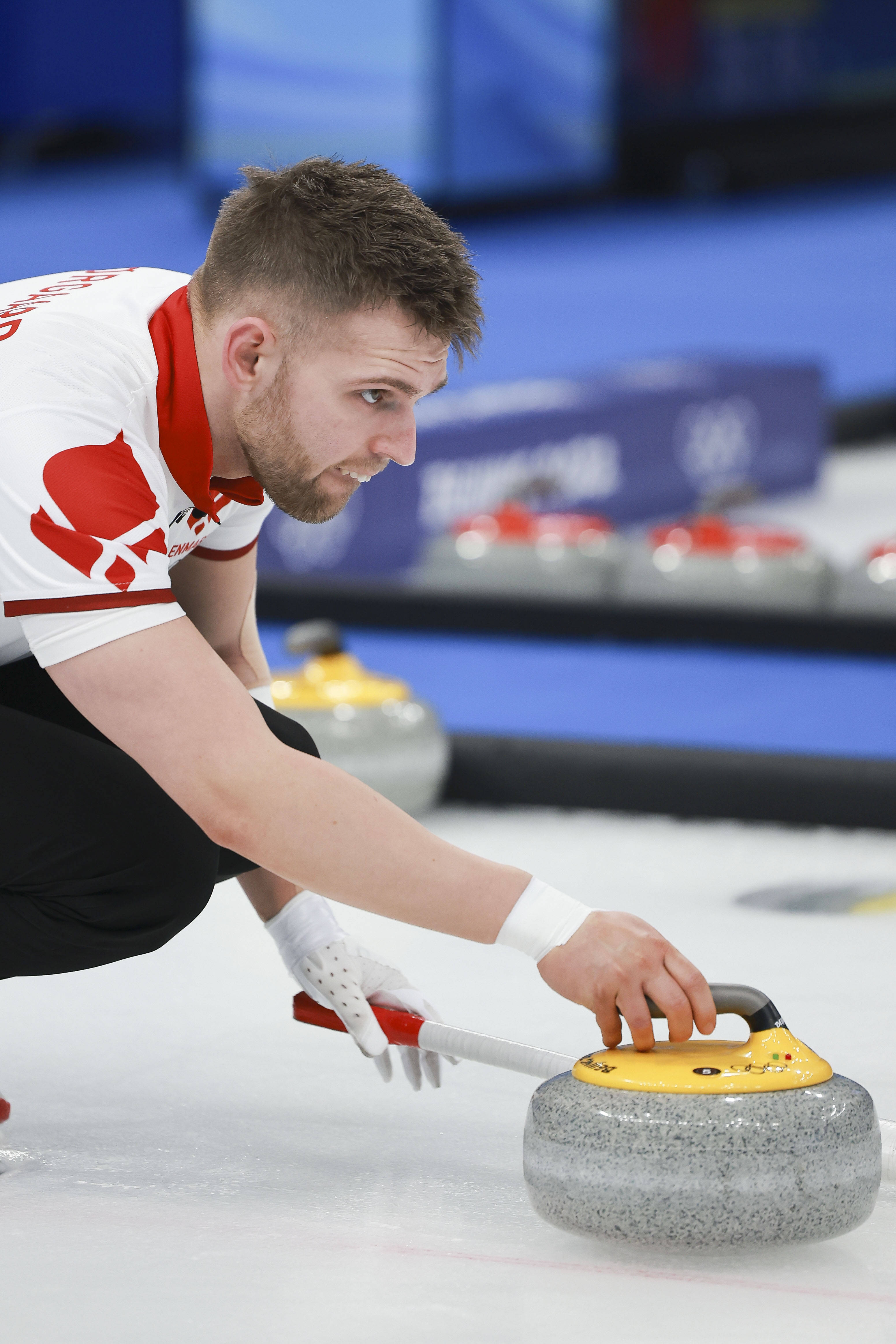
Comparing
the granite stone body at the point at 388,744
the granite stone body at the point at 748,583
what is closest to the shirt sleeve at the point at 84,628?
the granite stone body at the point at 388,744

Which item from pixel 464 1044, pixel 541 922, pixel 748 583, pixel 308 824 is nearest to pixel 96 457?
pixel 308 824

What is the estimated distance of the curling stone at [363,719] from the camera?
2.55m

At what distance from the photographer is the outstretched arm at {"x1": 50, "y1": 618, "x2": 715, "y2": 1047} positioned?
1.27 m

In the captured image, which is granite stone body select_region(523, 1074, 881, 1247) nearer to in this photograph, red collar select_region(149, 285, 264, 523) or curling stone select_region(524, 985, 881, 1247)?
curling stone select_region(524, 985, 881, 1247)

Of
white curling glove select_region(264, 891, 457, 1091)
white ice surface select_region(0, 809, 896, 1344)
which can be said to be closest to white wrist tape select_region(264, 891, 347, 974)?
white curling glove select_region(264, 891, 457, 1091)

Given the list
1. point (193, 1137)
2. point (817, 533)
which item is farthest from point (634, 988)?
point (817, 533)

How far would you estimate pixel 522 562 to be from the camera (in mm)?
3822

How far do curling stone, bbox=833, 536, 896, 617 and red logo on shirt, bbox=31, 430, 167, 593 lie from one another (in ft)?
8.00

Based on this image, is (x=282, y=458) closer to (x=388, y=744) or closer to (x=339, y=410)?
(x=339, y=410)

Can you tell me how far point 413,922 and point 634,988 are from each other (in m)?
0.16

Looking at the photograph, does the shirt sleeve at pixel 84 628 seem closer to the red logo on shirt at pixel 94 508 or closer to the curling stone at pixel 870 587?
the red logo on shirt at pixel 94 508

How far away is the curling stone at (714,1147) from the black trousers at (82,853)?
342 millimetres

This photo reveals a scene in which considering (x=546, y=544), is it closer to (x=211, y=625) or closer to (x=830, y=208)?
(x=211, y=625)

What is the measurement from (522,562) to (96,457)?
2543 mm
